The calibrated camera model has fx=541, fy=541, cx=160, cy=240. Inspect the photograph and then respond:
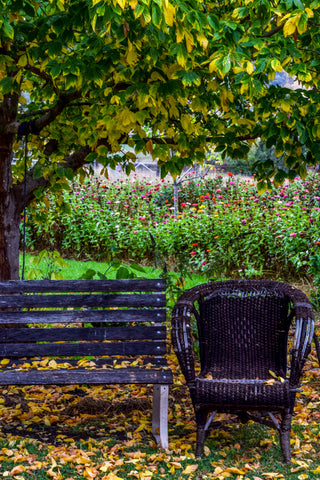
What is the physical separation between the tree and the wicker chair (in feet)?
3.23

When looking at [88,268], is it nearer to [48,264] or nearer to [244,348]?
[48,264]

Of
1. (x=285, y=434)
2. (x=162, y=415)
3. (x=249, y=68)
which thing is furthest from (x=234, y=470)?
(x=249, y=68)

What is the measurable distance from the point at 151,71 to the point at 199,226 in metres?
5.09

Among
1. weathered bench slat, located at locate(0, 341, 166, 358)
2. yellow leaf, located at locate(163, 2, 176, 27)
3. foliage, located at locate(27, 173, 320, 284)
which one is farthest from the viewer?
foliage, located at locate(27, 173, 320, 284)

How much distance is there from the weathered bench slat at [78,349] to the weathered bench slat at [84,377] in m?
0.31

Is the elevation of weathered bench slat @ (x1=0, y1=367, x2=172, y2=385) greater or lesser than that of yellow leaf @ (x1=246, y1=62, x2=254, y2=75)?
lesser

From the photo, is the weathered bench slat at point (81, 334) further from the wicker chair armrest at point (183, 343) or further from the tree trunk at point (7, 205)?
the tree trunk at point (7, 205)

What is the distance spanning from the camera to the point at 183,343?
3.11m

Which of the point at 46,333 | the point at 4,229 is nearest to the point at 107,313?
the point at 46,333

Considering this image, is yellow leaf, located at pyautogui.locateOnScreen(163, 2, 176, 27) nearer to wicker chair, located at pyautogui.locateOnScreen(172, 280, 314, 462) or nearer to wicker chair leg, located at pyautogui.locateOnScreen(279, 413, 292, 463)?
wicker chair, located at pyautogui.locateOnScreen(172, 280, 314, 462)

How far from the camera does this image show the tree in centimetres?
288

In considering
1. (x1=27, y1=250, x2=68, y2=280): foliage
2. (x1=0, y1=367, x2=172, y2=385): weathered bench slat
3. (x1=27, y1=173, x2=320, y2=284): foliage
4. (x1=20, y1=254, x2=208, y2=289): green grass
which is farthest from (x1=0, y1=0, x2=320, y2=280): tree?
(x1=20, y1=254, x2=208, y2=289): green grass

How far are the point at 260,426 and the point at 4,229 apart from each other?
2.71m

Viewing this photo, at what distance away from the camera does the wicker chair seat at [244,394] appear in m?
2.95
